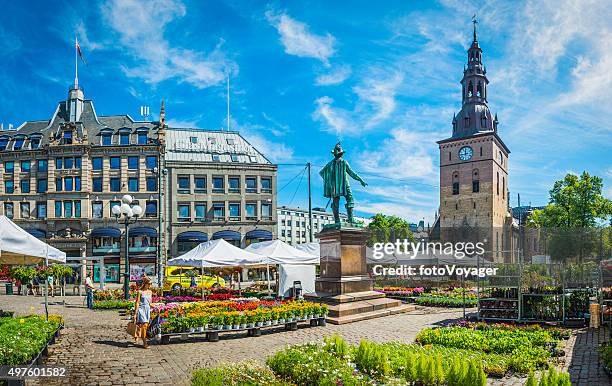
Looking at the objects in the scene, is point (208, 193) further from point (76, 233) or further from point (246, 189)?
point (76, 233)

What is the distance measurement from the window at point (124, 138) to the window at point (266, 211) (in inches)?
634

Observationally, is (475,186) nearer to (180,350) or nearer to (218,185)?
(218,185)

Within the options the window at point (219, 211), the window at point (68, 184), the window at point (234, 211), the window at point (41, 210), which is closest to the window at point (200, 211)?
the window at point (219, 211)

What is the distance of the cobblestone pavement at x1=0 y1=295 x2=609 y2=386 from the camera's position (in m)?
9.70

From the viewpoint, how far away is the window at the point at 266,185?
191ft

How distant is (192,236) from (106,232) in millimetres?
8544

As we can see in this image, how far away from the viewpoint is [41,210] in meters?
53.6

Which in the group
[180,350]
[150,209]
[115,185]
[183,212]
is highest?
[115,185]

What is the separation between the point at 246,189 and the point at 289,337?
4354cm

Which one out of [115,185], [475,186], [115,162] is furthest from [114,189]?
[475,186]

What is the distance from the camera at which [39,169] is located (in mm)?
54188

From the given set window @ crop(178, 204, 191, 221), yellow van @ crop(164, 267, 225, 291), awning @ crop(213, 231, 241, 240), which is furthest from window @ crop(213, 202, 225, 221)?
yellow van @ crop(164, 267, 225, 291)

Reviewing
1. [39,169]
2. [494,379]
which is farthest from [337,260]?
[39,169]

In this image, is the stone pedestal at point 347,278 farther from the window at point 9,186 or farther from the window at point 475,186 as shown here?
the window at point 475,186
